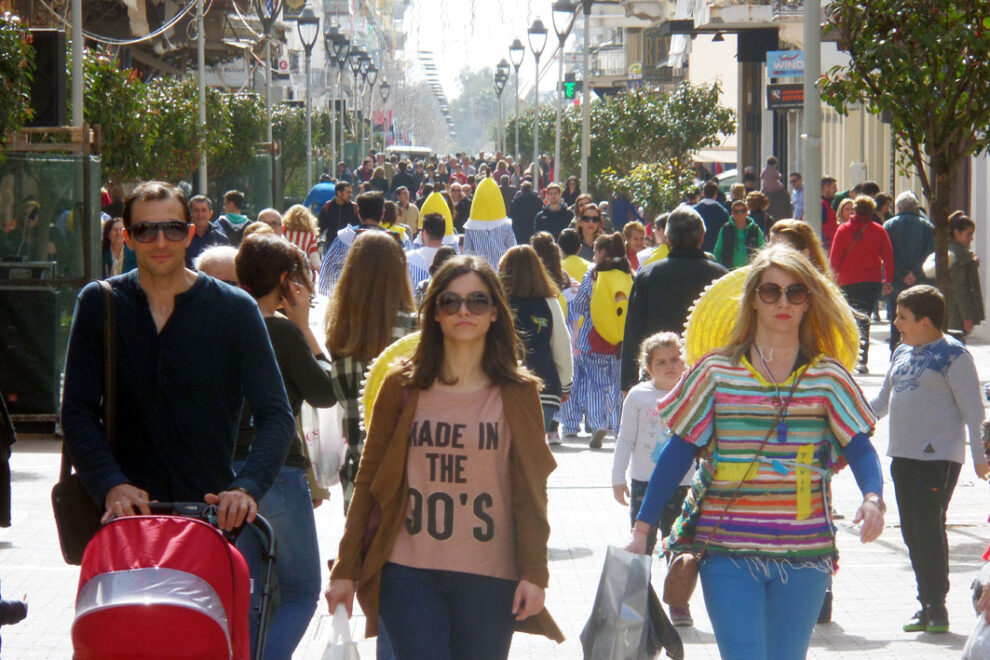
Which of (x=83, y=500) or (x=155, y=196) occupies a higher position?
(x=155, y=196)

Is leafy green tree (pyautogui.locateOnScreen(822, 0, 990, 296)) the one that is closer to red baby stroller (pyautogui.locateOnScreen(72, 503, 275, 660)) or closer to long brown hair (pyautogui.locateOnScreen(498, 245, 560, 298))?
long brown hair (pyautogui.locateOnScreen(498, 245, 560, 298))

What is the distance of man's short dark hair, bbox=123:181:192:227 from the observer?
4.62m

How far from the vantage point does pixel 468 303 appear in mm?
4770

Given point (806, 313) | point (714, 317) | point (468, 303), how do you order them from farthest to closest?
point (714, 317) → point (806, 313) → point (468, 303)

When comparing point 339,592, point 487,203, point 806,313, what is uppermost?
point 487,203

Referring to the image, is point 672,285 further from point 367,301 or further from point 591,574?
point 367,301

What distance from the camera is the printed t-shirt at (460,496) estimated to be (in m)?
4.59

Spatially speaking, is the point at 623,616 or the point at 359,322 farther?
the point at 359,322

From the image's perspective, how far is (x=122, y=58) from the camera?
40062 mm

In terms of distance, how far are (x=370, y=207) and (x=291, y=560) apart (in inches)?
348

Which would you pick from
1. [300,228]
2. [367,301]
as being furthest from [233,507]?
[300,228]

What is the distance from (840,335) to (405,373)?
134 cm

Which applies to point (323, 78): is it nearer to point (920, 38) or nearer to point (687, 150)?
point (687, 150)

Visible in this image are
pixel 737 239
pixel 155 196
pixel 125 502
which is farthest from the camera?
pixel 737 239
